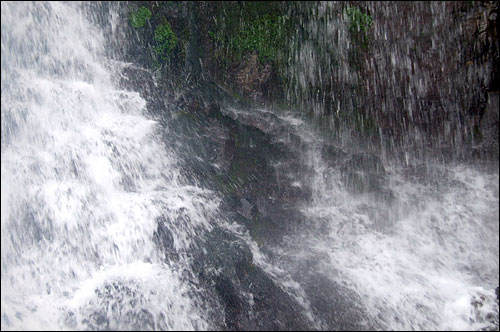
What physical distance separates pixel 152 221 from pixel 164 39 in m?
4.34

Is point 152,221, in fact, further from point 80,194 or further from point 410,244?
point 410,244

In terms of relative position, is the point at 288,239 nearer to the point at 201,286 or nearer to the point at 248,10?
the point at 201,286

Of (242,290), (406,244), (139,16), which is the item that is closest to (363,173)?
(406,244)

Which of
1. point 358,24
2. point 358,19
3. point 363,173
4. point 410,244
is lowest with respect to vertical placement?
point 410,244

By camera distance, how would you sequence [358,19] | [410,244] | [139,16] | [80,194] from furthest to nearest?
[139,16] < [358,19] < [410,244] < [80,194]

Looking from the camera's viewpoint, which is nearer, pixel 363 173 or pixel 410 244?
pixel 410 244

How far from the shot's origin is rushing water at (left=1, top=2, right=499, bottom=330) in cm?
624

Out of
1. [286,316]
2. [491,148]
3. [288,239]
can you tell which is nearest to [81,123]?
[288,239]

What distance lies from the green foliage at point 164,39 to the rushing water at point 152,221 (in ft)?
3.16

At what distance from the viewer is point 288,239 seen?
8.22 m

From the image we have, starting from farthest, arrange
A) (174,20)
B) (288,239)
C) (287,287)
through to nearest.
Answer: (174,20) → (288,239) → (287,287)

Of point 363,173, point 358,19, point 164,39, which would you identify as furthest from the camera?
point 363,173

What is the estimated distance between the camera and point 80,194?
7285 mm

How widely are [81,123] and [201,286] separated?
4.24 metres
